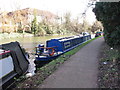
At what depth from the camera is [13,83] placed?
13.5 feet

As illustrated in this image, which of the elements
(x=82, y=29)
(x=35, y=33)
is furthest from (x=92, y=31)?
(x=35, y=33)

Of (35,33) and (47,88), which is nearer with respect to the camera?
(47,88)

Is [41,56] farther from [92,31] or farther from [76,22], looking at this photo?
[92,31]

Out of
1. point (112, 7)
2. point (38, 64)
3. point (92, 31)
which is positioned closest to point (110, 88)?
point (112, 7)

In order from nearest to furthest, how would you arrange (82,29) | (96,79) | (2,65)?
(2,65) → (96,79) → (82,29)

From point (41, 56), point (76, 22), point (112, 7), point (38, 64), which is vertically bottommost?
point (38, 64)

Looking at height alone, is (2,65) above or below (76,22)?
below

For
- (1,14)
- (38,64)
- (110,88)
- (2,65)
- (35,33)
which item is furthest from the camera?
(35,33)

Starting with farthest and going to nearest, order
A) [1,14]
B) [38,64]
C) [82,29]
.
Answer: [82,29] < [1,14] < [38,64]

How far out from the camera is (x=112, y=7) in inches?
254

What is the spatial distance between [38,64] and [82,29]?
1558 inches

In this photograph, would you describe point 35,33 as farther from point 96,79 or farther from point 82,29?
point 96,79

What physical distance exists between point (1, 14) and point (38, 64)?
3261 cm

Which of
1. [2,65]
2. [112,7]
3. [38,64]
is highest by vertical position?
[112,7]
